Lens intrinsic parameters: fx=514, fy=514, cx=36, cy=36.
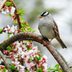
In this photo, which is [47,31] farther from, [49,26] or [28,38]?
[28,38]

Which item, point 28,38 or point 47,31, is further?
point 47,31

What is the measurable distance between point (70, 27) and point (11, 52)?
314 cm

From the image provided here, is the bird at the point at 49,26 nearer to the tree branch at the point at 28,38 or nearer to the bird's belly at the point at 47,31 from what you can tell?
the bird's belly at the point at 47,31

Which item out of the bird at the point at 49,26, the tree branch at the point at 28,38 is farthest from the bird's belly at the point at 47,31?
the tree branch at the point at 28,38

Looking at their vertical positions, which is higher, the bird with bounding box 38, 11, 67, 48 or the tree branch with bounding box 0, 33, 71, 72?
the tree branch with bounding box 0, 33, 71, 72

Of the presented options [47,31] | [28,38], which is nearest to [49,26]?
[47,31]

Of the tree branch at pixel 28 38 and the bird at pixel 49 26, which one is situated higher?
the tree branch at pixel 28 38

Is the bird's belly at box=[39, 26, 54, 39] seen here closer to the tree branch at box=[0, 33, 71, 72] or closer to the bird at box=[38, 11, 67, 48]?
the bird at box=[38, 11, 67, 48]

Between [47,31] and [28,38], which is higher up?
[28,38]

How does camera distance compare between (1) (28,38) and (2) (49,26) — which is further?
(2) (49,26)

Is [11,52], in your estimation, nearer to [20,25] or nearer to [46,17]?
[20,25]

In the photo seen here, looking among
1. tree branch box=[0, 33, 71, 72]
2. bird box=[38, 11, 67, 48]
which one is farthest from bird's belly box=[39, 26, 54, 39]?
tree branch box=[0, 33, 71, 72]

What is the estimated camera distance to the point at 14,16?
2168mm

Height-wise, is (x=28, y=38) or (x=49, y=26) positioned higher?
(x=28, y=38)
